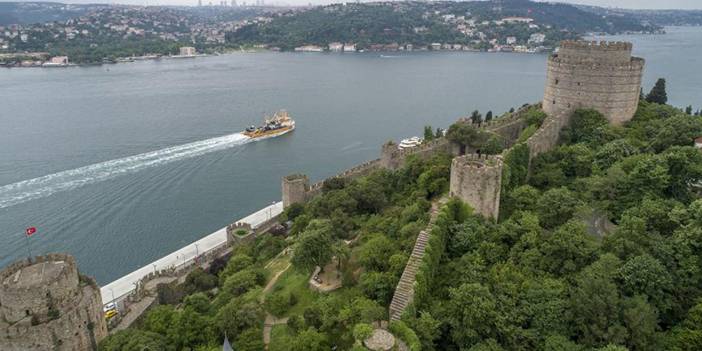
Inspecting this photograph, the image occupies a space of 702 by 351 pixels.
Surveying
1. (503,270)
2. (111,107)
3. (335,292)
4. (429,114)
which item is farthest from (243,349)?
(111,107)

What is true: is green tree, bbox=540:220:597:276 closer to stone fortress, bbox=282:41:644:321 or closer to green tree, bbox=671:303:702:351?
green tree, bbox=671:303:702:351

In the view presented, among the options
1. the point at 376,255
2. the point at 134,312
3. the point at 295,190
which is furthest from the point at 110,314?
the point at 376,255

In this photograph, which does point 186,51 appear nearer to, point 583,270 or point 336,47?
point 336,47

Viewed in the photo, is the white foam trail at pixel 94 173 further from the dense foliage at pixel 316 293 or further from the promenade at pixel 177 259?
the dense foliage at pixel 316 293

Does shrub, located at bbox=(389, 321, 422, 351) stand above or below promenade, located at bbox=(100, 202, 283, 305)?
above

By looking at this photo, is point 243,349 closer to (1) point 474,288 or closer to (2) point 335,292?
(2) point 335,292

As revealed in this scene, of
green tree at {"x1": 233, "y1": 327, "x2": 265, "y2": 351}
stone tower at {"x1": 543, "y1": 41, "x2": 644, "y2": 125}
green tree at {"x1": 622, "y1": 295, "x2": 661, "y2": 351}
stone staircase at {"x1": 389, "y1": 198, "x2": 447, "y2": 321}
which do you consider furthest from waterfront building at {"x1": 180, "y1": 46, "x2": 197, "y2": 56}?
green tree at {"x1": 622, "y1": 295, "x2": 661, "y2": 351}
